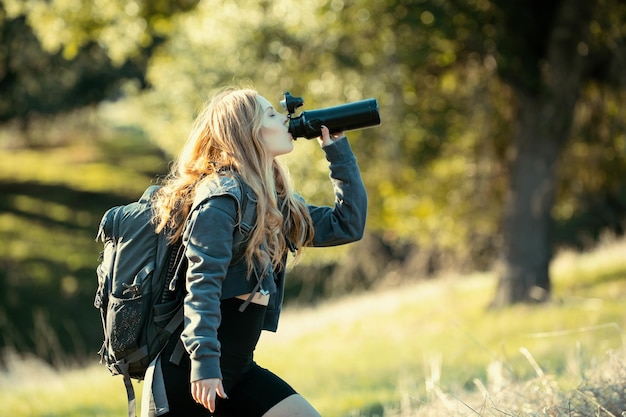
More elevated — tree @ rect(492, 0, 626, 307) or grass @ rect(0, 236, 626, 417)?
tree @ rect(492, 0, 626, 307)

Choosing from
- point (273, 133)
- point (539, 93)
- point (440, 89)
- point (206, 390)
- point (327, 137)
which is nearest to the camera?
point (206, 390)

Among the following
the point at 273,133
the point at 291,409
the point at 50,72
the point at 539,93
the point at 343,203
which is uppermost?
the point at 50,72

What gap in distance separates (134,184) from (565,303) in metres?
23.5

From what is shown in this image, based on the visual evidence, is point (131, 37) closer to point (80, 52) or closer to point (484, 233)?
point (484, 233)

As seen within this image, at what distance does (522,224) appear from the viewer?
10.4 m

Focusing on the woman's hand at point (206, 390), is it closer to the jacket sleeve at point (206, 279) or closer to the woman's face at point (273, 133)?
the jacket sleeve at point (206, 279)

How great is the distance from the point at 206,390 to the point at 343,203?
0.94 m

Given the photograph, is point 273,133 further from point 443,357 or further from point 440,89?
point 440,89

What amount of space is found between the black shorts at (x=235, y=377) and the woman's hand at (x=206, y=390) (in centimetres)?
13

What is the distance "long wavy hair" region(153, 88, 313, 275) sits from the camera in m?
2.74

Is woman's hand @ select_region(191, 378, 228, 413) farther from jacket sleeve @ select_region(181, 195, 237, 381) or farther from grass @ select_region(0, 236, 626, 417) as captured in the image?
grass @ select_region(0, 236, 626, 417)

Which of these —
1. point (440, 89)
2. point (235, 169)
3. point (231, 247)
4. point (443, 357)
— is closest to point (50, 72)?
point (440, 89)

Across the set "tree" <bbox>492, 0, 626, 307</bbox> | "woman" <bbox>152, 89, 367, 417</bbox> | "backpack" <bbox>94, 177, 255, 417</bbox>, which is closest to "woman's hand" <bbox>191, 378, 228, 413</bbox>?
"woman" <bbox>152, 89, 367, 417</bbox>

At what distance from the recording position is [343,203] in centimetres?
314
